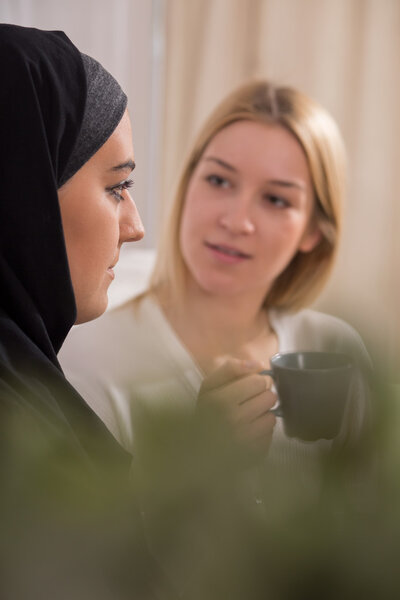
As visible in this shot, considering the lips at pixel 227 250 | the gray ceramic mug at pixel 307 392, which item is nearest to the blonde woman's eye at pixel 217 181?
the lips at pixel 227 250

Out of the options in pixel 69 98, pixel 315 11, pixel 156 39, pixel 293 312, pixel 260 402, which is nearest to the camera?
pixel 260 402

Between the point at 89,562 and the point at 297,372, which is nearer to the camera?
the point at 89,562

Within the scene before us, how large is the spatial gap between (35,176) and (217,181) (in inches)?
26.5

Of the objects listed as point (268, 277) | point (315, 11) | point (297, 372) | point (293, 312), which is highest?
point (315, 11)

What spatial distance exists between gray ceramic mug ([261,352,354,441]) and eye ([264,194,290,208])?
0.62 m

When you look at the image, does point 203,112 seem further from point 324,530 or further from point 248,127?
point 324,530

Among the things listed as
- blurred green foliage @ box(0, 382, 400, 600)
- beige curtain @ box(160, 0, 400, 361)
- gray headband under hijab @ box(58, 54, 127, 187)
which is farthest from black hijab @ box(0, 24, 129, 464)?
beige curtain @ box(160, 0, 400, 361)

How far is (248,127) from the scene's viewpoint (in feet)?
4.20

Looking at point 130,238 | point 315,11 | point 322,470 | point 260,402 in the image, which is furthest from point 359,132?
point 322,470

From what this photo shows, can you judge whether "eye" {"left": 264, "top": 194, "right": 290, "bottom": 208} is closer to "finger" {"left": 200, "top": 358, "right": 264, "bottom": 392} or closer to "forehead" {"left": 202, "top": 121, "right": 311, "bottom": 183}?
"forehead" {"left": 202, "top": 121, "right": 311, "bottom": 183}

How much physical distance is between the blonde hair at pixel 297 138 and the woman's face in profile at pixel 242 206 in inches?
0.7

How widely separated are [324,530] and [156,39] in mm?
2954

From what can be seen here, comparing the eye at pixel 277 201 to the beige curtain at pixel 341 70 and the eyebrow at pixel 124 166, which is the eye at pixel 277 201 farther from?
the beige curtain at pixel 341 70

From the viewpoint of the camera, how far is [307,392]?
60 cm
